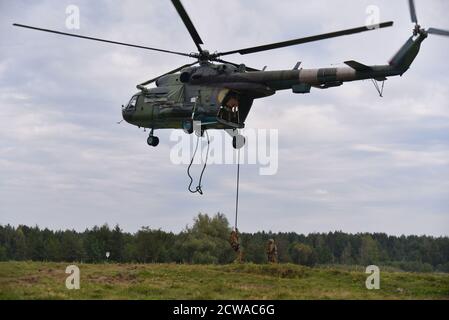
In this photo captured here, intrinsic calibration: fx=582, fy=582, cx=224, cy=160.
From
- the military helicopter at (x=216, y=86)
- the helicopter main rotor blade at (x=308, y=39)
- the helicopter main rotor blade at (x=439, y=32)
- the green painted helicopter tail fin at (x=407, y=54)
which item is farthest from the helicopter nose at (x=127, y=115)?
the helicopter main rotor blade at (x=439, y=32)

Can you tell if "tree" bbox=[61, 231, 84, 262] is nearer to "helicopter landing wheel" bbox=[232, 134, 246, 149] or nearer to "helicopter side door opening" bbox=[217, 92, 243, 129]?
"helicopter landing wheel" bbox=[232, 134, 246, 149]

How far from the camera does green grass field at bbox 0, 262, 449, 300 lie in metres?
17.5

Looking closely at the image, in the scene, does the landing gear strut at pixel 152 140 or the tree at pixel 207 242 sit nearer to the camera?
the landing gear strut at pixel 152 140

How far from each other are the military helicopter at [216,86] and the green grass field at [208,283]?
5.57 meters

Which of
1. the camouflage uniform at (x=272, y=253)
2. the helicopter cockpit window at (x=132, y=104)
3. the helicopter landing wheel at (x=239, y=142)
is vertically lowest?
the camouflage uniform at (x=272, y=253)

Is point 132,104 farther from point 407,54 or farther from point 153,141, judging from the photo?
point 407,54

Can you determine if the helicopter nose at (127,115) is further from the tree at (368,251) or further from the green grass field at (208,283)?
the tree at (368,251)

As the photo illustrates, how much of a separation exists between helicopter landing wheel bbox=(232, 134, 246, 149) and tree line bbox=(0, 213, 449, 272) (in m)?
17.3

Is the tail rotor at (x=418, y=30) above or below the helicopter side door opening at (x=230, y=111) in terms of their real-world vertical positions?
above

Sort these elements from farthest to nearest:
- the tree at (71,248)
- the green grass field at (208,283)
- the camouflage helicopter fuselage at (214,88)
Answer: the tree at (71,248) < the camouflage helicopter fuselage at (214,88) < the green grass field at (208,283)

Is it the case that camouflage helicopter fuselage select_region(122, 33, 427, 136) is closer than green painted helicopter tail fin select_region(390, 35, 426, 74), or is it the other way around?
green painted helicopter tail fin select_region(390, 35, 426, 74)

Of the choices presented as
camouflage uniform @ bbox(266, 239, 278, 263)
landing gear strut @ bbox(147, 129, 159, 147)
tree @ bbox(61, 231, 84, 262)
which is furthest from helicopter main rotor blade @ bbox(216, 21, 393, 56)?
tree @ bbox(61, 231, 84, 262)

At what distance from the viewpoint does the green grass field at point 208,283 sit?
57.3ft
